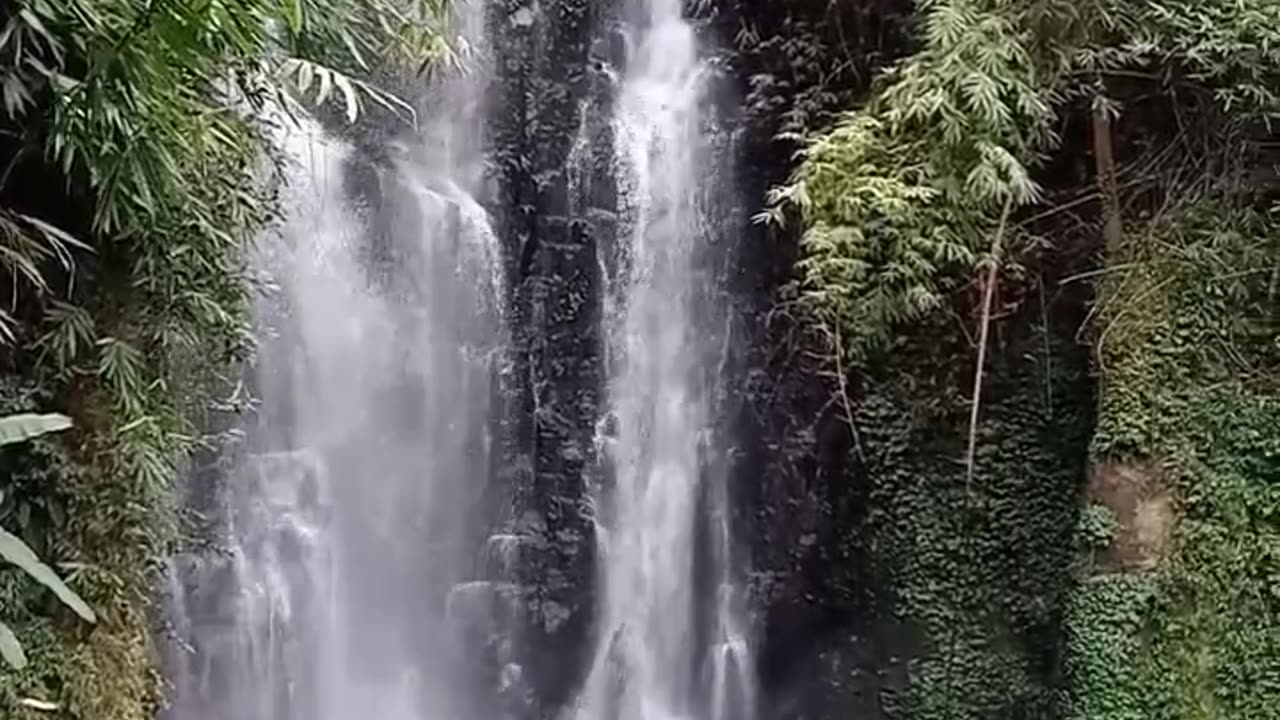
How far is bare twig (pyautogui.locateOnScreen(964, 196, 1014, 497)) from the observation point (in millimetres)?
4164

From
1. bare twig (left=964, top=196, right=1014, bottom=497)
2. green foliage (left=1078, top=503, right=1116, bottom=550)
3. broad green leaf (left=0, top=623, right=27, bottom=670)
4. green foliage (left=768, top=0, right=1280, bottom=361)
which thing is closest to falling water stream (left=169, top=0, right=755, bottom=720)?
bare twig (left=964, top=196, right=1014, bottom=497)

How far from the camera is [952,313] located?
463 centimetres

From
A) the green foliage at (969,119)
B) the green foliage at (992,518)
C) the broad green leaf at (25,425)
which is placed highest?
the green foliage at (969,119)

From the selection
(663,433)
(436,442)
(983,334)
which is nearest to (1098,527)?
(983,334)

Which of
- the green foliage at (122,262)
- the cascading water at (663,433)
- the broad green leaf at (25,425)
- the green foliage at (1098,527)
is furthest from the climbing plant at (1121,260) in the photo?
the broad green leaf at (25,425)

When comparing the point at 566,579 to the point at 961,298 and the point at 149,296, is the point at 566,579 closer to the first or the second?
the point at 961,298

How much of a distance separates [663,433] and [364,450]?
1.38 m

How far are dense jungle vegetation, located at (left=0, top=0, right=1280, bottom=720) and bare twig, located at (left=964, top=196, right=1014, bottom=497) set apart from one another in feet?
0.05

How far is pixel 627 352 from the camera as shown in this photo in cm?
602

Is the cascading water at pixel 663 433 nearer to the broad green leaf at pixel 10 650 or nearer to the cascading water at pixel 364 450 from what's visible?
the cascading water at pixel 364 450

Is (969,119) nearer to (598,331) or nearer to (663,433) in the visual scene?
(663,433)

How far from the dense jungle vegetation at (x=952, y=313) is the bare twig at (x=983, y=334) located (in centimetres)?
2

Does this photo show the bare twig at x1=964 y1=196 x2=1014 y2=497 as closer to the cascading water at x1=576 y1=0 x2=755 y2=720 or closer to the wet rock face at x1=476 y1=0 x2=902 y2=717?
the wet rock face at x1=476 y1=0 x2=902 y2=717

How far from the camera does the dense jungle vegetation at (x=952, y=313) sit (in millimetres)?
3264
